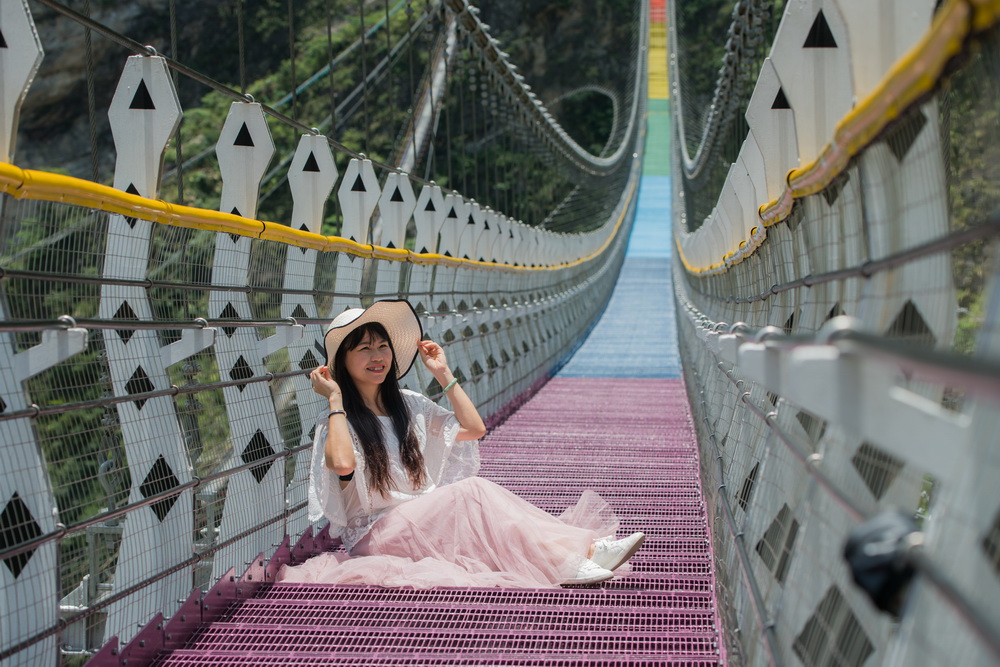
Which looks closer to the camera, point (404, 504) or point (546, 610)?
point (546, 610)

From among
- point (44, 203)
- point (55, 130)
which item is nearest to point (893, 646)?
point (44, 203)

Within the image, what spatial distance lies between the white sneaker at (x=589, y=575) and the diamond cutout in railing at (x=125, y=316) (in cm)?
134

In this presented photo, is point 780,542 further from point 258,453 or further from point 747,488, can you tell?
point 258,453

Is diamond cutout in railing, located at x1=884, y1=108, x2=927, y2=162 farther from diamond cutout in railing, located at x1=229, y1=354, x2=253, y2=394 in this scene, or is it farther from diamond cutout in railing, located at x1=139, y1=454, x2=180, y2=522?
diamond cutout in railing, located at x1=229, y1=354, x2=253, y2=394

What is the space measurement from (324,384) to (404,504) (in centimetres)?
43

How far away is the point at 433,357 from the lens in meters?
3.90

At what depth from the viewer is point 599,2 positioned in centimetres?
4362

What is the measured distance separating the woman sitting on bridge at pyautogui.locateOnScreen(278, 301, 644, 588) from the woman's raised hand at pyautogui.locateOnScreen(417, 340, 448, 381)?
0.26 feet

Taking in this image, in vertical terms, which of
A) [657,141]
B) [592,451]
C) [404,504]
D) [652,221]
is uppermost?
[657,141]

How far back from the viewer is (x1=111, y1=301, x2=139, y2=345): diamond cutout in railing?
2.73 metres

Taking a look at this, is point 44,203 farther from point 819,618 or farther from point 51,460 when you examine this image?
point 819,618

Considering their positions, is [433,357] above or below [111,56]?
below

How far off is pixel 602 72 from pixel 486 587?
137ft

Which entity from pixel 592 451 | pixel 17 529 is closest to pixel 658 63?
pixel 592 451
